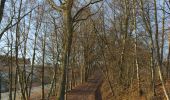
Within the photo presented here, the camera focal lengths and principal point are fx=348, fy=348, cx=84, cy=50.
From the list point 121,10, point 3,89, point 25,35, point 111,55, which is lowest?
point 3,89

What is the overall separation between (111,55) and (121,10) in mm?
4940

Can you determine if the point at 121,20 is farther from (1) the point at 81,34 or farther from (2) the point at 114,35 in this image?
(1) the point at 81,34

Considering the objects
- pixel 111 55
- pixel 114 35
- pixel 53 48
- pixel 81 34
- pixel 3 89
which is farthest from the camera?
pixel 3 89

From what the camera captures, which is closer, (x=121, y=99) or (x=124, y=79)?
(x=121, y=99)

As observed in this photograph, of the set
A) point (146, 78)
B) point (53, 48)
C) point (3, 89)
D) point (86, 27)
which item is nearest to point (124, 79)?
point (146, 78)

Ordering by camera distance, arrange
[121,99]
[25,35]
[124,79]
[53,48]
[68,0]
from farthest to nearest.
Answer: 1. [53,48]
2. [25,35]
3. [124,79]
4. [121,99]
5. [68,0]

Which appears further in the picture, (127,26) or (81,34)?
(81,34)

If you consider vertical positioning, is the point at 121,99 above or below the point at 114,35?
below

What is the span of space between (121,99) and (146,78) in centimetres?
265

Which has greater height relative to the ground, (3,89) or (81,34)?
(81,34)

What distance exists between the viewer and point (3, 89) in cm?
6262

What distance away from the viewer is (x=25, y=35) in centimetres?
3422

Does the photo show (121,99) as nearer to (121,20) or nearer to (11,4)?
(121,20)

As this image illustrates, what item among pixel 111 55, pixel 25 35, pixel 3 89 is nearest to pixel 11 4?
pixel 25 35
